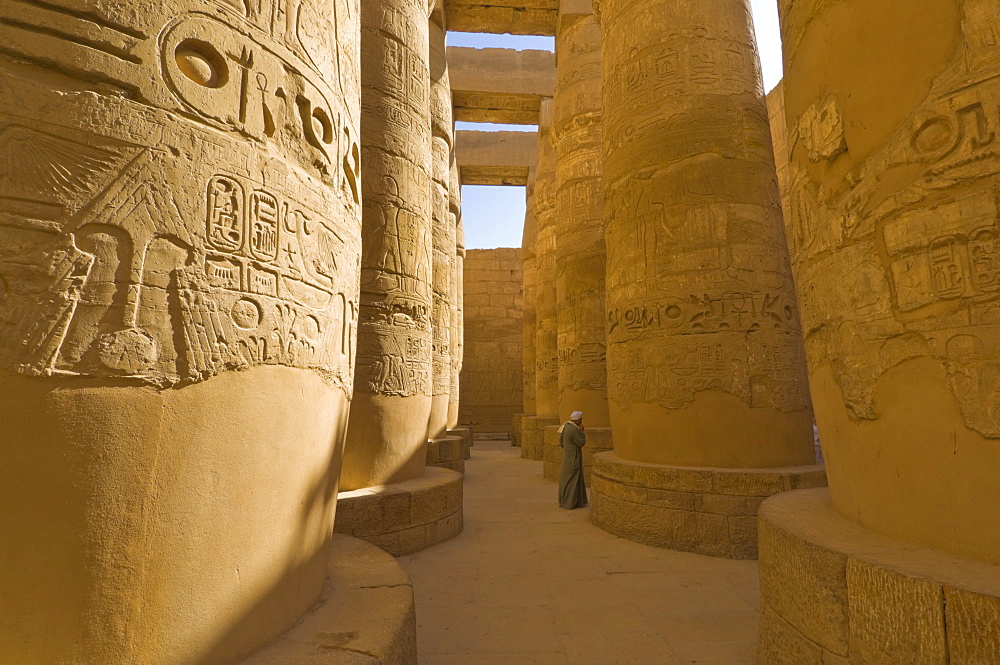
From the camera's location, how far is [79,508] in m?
1.46

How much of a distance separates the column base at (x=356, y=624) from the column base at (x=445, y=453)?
4.79 metres

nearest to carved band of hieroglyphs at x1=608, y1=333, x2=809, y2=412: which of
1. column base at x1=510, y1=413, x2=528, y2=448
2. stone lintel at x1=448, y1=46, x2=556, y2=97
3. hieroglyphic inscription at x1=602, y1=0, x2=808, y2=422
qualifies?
hieroglyphic inscription at x1=602, y1=0, x2=808, y2=422

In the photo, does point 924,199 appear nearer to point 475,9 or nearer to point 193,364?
point 193,364

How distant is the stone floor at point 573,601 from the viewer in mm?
2807

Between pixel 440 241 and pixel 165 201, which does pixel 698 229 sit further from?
pixel 165 201

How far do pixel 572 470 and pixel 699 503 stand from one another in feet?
6.37

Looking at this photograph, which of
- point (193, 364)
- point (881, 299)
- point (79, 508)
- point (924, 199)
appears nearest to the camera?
point (79, 508)

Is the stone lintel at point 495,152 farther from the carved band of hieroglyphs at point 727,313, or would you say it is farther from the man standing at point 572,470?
the carved band of hieroglyphs at point 727,313

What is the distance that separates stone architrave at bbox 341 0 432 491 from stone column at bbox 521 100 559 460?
560 centimetres

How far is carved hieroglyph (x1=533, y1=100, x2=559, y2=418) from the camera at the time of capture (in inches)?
436

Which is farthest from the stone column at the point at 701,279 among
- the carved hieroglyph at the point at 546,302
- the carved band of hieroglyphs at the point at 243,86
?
the carved hieroglyph at the point at 546,302

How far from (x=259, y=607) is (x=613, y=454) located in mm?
4263

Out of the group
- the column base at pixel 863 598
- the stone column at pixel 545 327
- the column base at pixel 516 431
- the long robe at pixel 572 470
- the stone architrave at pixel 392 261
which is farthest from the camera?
the column base at pixel 516 431

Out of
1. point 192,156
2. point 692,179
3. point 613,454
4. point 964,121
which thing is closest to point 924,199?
point 964,121
